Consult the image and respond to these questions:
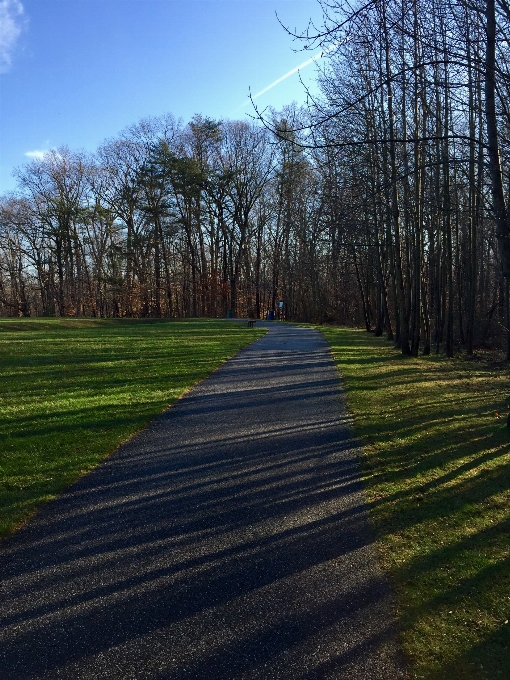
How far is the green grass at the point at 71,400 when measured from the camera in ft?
18.1

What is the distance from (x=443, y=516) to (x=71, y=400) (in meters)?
6.74

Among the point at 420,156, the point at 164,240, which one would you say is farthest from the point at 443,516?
the point at 164,240

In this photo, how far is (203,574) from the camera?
141 inches

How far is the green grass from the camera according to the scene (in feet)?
18.1

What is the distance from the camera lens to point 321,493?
16.6 feet

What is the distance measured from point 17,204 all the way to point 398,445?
46491mm

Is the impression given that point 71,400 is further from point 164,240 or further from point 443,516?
point 164,240

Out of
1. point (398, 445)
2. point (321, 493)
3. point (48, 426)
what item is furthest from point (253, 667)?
point (48, 426)

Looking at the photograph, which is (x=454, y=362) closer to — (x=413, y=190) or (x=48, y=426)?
(x=413, y=190)

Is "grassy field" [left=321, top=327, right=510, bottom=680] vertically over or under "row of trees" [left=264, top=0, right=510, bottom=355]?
under

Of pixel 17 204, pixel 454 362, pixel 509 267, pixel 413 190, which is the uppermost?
pixel 17 204

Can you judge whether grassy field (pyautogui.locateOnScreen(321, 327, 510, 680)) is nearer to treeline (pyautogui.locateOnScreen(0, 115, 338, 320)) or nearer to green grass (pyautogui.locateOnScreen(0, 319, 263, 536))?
green grass (pyautogui.locateOnScreen(0, 319, 263, 536))

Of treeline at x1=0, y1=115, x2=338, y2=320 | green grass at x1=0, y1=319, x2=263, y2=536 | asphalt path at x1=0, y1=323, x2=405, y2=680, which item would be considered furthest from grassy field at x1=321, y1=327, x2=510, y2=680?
treeline at x1=0, y1=115, x2=338, y2=320

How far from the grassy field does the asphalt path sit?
18 cm
